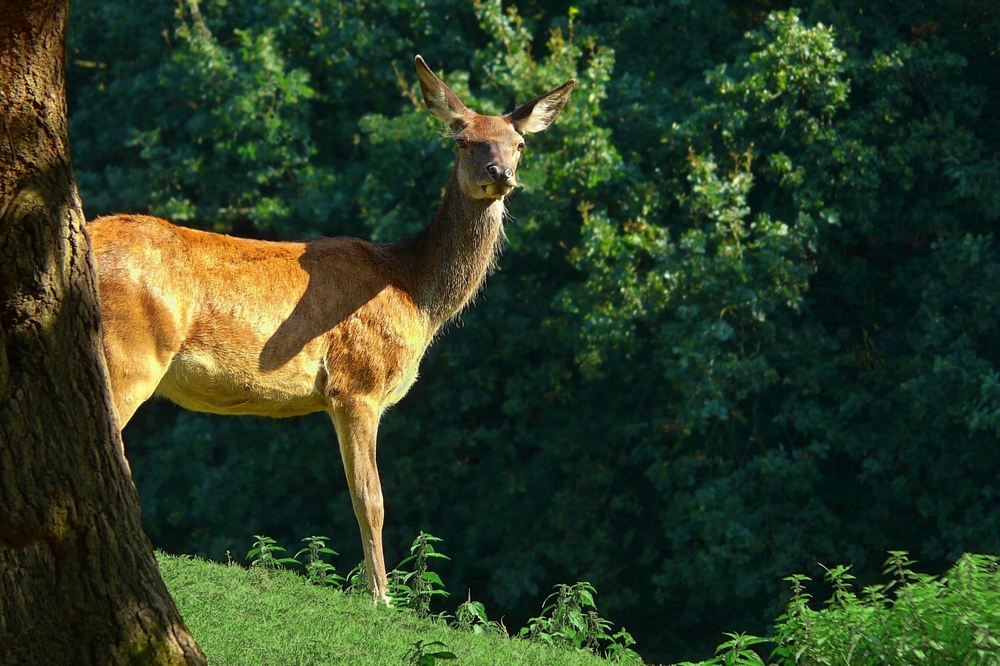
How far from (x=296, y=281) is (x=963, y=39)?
10.2 m

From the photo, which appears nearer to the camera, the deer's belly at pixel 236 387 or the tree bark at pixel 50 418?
the tree bark at pixel 50 418

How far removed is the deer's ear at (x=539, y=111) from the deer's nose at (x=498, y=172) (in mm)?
624

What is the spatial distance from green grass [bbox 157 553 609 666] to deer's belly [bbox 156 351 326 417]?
861 millimetres

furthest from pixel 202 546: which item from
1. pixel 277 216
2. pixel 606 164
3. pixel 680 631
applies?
pixel 606 164

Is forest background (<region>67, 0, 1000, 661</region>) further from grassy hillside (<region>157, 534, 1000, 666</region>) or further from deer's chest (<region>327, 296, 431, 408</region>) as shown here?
grassy hillside (<region>157, 534, 1000, 666</region>)

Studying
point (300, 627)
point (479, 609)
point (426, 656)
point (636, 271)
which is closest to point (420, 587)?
point (479, 609)

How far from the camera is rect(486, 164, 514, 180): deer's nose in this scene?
7238 mm

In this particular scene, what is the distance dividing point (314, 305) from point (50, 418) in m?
2.93

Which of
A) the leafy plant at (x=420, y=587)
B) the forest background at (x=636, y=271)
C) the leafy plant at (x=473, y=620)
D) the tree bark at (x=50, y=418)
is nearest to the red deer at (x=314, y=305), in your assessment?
the leafy plant at (x=420, y=587)

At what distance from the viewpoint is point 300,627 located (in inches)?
227

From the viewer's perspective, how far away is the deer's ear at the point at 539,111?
789 cm

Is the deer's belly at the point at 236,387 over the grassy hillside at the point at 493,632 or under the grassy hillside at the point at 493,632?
over

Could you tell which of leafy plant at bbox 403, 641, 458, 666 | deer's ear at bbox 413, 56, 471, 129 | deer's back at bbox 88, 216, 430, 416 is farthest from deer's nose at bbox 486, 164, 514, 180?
leafy plant at bbox 403, 641, 458, 666

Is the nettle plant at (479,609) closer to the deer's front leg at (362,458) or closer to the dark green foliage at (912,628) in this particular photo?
the deer's front leg at (362,458)
